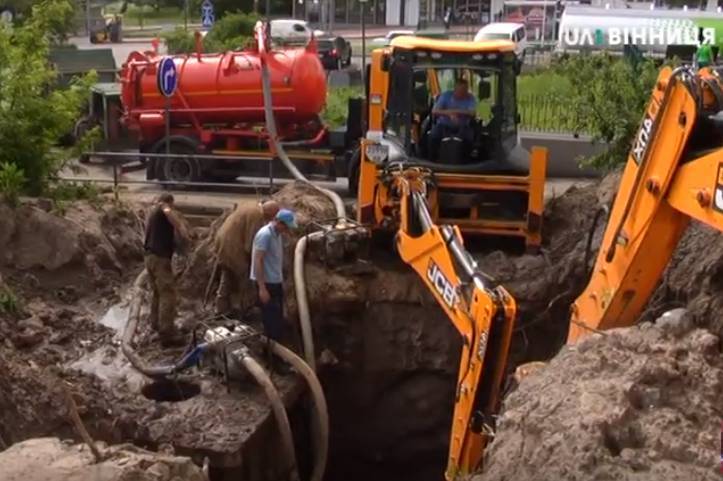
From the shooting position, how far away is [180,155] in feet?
64.2

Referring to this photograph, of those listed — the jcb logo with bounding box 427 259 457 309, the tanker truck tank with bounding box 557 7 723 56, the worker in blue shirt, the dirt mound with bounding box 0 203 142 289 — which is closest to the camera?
the jcb logo with bounding box 427 259 457 309

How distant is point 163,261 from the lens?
502 inches

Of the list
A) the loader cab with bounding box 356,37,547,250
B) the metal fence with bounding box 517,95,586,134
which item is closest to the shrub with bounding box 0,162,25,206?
the loader cab with bounding box 356,37,547,250

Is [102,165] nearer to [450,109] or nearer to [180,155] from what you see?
[180,155]

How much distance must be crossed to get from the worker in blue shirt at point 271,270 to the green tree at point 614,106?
5587 mm

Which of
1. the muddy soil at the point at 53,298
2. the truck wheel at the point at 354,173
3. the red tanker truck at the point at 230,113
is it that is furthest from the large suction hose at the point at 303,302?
the red tanker truck at the point at 230,113

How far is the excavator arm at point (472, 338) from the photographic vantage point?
28.4ft

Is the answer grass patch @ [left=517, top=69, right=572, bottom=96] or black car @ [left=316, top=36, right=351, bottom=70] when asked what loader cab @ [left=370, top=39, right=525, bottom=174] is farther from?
black car @ [left=316, top=36, right=351, bottom=70]

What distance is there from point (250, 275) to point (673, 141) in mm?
6061

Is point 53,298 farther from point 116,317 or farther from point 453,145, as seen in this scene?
point 453,145

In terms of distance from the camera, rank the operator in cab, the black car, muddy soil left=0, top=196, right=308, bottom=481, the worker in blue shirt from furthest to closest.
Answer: the black car, the operator in cab, the worker in blue shirt, muddy soil left=0, top=196, right=308, bottom=481

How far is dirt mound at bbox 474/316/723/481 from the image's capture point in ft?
22.5

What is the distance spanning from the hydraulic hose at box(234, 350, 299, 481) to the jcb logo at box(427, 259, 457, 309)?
2.04 metres

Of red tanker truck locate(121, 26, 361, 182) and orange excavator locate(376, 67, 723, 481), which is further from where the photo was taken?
red tanker truck locate(121, 26, 361, 182)
